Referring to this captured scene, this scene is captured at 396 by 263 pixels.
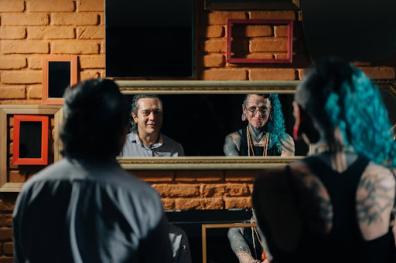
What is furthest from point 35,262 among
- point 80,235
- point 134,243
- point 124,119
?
point 124,119

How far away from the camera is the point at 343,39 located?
3328 mm

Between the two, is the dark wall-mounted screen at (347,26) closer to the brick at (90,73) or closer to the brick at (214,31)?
the brick at (214,31)

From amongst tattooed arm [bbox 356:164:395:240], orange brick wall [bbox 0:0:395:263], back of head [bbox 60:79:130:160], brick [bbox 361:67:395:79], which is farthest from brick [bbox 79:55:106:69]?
tattooed arm [bbox 356:164:395:240]

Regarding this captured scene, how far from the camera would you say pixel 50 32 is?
337 cm

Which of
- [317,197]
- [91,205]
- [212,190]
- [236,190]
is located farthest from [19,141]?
[317,197]

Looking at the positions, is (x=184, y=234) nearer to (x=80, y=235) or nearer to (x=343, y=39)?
(x=343, y=39)

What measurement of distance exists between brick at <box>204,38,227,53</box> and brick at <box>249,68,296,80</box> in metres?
0.21

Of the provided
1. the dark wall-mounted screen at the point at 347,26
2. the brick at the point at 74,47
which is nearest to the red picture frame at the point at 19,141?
the brick at the point at 74,47

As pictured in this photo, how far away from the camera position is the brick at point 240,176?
3350mm

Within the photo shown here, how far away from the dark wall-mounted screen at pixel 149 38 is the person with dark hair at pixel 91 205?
176cm

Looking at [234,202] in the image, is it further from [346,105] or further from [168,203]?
[346,105]

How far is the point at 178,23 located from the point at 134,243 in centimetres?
198

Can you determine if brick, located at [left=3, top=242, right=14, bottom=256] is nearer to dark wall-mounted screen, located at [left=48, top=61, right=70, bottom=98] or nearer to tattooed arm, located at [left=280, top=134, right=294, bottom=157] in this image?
dark wall-mounted screen, located at [left=48, top=61, right=70, bottom=98]

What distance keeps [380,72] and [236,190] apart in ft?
3.38
